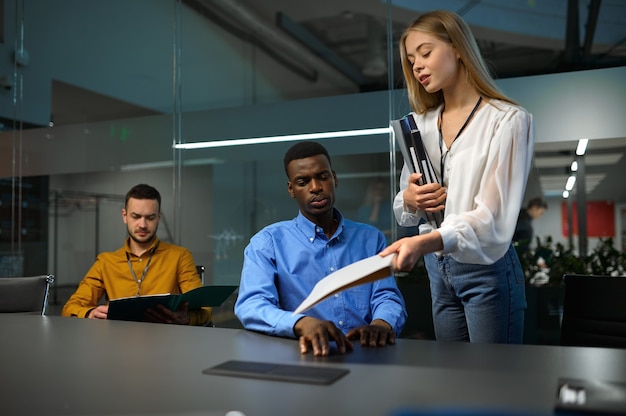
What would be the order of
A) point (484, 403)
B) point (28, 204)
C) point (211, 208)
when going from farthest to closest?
point (28, 204), point (211, 208), point (484, 403)

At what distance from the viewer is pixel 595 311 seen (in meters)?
1.96

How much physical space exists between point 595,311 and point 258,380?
52.6 inches

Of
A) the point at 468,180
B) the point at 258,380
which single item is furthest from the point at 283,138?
the point at 258,380

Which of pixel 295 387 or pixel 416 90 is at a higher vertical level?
pixel 416 90

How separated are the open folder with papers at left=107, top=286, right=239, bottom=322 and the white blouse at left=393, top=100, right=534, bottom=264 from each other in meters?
0.84

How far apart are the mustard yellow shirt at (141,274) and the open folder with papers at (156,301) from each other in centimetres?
98

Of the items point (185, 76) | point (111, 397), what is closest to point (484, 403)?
point (111, 397)

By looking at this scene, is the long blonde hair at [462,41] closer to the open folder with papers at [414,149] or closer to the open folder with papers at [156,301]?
the open folder with papers at [414,149]

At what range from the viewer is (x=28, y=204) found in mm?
5457

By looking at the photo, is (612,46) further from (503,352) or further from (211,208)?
(503,352)

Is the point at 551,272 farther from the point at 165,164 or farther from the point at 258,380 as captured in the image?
the point at 258,380

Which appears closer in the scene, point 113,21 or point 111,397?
point 111,397

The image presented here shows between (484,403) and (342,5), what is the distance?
12.8ft

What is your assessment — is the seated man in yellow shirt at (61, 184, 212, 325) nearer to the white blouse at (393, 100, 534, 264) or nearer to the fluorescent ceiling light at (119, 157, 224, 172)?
the fluorescent ceiling light at (119, 157, 224, 172)
